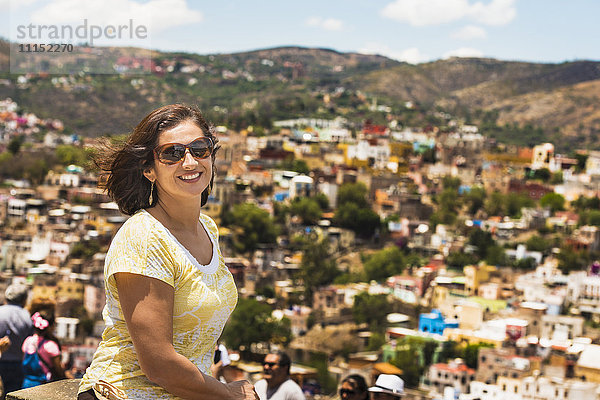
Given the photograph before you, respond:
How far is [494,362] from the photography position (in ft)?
45.1

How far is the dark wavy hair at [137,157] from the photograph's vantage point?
1037 millimetres

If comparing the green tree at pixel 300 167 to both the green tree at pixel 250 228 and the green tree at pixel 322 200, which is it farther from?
the green tree at pixel 250 228

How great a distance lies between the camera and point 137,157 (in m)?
1.04

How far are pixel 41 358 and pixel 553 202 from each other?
2667cm

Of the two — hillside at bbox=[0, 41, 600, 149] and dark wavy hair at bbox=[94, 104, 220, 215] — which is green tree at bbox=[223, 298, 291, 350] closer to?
dark wavy hair at bbox=[94, 104, 220, 215]

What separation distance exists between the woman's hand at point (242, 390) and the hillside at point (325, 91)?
3058cm

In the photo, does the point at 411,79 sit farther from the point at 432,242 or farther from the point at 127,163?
the point at 127,163

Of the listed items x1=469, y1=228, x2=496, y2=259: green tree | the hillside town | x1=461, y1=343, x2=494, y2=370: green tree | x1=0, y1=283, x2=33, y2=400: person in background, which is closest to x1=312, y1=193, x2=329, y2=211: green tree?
the hillside town

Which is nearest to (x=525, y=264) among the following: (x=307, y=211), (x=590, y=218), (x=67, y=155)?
(x=590, y=218)

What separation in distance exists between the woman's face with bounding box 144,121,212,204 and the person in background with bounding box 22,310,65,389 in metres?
0.84

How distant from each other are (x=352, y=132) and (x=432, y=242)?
15542 millimetres

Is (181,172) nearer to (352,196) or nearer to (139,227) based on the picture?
(139,227)

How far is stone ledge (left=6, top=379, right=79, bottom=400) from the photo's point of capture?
A: 1.11 meters

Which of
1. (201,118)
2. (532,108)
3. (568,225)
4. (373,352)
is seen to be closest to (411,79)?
(532,108)
